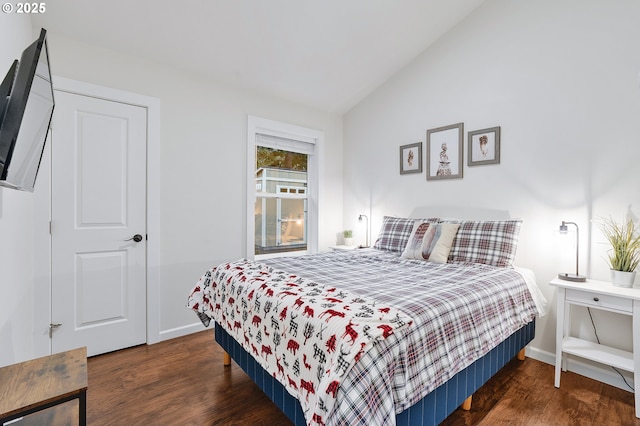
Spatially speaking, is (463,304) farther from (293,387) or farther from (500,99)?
(500,99)

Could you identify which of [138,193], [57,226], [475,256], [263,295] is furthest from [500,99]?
[57,226]

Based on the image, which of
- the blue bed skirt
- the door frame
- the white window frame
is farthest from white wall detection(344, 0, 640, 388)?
the door frame

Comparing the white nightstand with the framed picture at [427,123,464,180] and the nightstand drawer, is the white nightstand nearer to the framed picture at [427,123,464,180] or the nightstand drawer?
the nightstand drawer

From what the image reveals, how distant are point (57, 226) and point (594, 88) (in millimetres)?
4132

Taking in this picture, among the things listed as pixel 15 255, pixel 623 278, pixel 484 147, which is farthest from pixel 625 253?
pixel 15 255

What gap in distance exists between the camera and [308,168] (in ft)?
13.6

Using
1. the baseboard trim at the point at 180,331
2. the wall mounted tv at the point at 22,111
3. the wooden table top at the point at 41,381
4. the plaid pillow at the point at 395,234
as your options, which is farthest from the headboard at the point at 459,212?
the wall mounted tv at the point at 22,111

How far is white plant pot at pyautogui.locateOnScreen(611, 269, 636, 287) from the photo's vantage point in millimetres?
2002

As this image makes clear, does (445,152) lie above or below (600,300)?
above

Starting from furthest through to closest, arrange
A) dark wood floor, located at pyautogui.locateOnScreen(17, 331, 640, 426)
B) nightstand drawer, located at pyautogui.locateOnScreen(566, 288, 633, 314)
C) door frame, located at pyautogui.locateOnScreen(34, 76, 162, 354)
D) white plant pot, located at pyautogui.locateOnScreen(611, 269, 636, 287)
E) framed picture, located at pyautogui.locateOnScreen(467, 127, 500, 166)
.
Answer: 1. framed picture, located at pyautogui.locateOnScreen(467, 127, 500, 166)
2. door frame, located at pyautogui.locateOnScreen(34, 76, 162, 354)
3. white plant pot, located at pyautogui.locateOnScreen(611, 269, 636, 287)
4. nightstand drawer, located at pyautogui.locateOnScreen(566, 288, 633, 314)
5. dark wood floor, located at pyautogui.locateOnScreen(17, 331, 640, 426)

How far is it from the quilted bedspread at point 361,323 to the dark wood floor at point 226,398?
425mm

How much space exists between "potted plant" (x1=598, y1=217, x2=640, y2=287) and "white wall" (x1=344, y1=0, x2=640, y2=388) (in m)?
0.10

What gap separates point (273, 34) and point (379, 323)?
8.57 feet

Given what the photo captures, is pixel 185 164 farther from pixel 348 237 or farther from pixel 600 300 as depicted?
pixel 600 300
